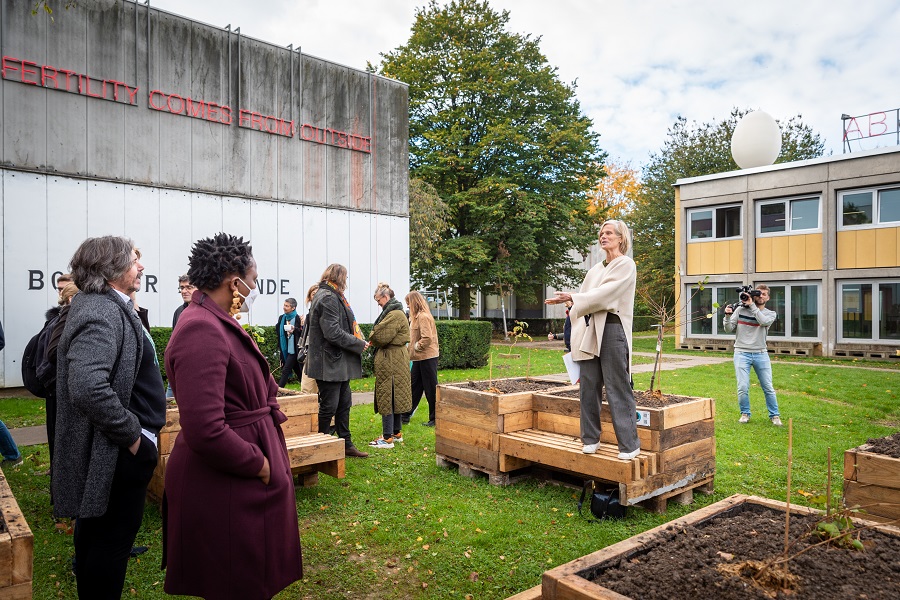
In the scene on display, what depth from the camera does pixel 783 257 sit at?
19.6 meters

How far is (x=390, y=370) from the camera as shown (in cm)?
727

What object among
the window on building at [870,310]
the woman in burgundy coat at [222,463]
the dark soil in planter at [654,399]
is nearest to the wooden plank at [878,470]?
the dark soil in planter at [654,399]

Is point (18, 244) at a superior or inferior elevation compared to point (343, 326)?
superior

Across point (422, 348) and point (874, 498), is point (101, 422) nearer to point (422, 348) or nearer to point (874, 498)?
point (874, 498)

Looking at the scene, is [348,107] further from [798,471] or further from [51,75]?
[798,471]

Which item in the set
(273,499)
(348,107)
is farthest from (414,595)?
(348,107)

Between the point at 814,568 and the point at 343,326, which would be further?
the point at 343,326

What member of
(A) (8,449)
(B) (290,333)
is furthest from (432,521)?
(B) (290,333)

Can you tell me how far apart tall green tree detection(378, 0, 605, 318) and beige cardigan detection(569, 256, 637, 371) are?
19130 mm

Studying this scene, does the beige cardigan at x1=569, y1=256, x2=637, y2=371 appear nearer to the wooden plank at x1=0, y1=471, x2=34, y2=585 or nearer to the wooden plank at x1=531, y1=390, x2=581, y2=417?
the wooden plank at x1=531, y1=390, x2=581, y2=417

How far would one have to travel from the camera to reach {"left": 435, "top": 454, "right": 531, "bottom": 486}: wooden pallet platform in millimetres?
5707

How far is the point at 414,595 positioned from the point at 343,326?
3.50 meters

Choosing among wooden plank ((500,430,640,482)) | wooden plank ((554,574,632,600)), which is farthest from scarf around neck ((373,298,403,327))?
wooden plank ((554,574,632,600))

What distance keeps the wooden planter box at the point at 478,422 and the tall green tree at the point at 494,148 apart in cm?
1784
